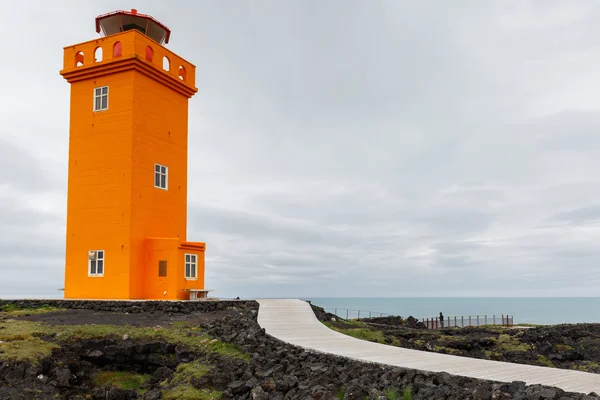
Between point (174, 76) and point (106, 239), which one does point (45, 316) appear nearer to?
point (106, 239)

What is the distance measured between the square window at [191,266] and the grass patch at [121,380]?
10066 millimetres

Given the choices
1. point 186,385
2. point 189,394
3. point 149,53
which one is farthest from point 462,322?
point 189,394

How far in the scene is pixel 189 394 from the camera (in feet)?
40.3

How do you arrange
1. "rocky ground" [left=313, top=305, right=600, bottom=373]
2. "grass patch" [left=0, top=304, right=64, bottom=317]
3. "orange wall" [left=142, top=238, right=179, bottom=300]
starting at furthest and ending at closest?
"orange wall" [left=142, top=238, right=179, bottom=300]
"grass patch" [left=0, top=304, right=64, bottom=317]
"rocky ground" [left=313, top=305, right=600, bottom=373]

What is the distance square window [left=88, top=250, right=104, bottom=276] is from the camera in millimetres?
24969

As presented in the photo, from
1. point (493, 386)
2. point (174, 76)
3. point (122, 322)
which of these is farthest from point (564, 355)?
point (174, 76)

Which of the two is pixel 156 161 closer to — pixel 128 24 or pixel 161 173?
pixel 161 173

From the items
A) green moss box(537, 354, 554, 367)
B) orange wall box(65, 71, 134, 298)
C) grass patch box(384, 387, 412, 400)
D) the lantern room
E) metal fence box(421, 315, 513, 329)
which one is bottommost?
metal fence box(421, 315, 513, 329)

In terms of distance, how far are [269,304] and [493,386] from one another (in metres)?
15.5

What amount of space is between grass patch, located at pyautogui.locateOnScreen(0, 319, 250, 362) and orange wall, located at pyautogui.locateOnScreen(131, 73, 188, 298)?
23.6 feet

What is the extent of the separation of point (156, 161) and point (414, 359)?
59.9 feet

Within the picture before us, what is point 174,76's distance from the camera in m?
→ 27.6

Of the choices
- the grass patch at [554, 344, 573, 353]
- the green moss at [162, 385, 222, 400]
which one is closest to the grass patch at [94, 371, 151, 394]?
the green moss at [162, 385, 222, 400]

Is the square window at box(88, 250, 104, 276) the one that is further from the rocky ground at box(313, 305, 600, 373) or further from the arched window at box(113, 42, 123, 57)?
the rocky ground at box(313, 305, 600, 373)
